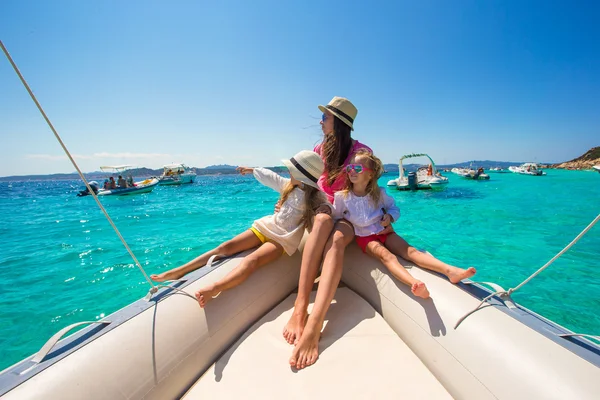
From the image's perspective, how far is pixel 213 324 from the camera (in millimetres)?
1716

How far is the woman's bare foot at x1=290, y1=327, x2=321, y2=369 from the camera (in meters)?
1.56

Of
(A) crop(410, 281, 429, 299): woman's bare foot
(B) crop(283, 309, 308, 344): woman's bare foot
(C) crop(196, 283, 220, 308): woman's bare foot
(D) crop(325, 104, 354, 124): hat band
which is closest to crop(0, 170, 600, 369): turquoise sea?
(C) crop(196, 283, 220, 308): woman's bare foot

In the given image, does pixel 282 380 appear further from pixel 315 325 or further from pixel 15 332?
pixel 15 332

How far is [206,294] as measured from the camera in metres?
1.76

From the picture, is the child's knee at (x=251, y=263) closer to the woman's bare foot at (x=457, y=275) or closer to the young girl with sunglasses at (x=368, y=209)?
the young girl with sunglasses at (x=368, y=209)

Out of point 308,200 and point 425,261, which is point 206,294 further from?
point 425,261

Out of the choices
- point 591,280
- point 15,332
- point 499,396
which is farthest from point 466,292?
point 15,332

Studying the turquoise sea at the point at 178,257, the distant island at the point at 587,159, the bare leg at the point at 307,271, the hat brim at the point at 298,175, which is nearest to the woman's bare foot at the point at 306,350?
the bare leg at the point at 307,271

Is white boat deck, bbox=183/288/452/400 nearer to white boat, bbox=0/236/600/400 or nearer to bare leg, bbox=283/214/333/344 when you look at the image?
white boat, bbox=0/236/600/400

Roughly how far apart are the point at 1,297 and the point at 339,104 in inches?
234

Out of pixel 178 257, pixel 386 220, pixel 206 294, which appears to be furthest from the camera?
pixel 178 257

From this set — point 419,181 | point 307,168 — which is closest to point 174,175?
point 419,181

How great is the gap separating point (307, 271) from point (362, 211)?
82 cm

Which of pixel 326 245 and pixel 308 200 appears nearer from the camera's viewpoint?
pixel 326 245
